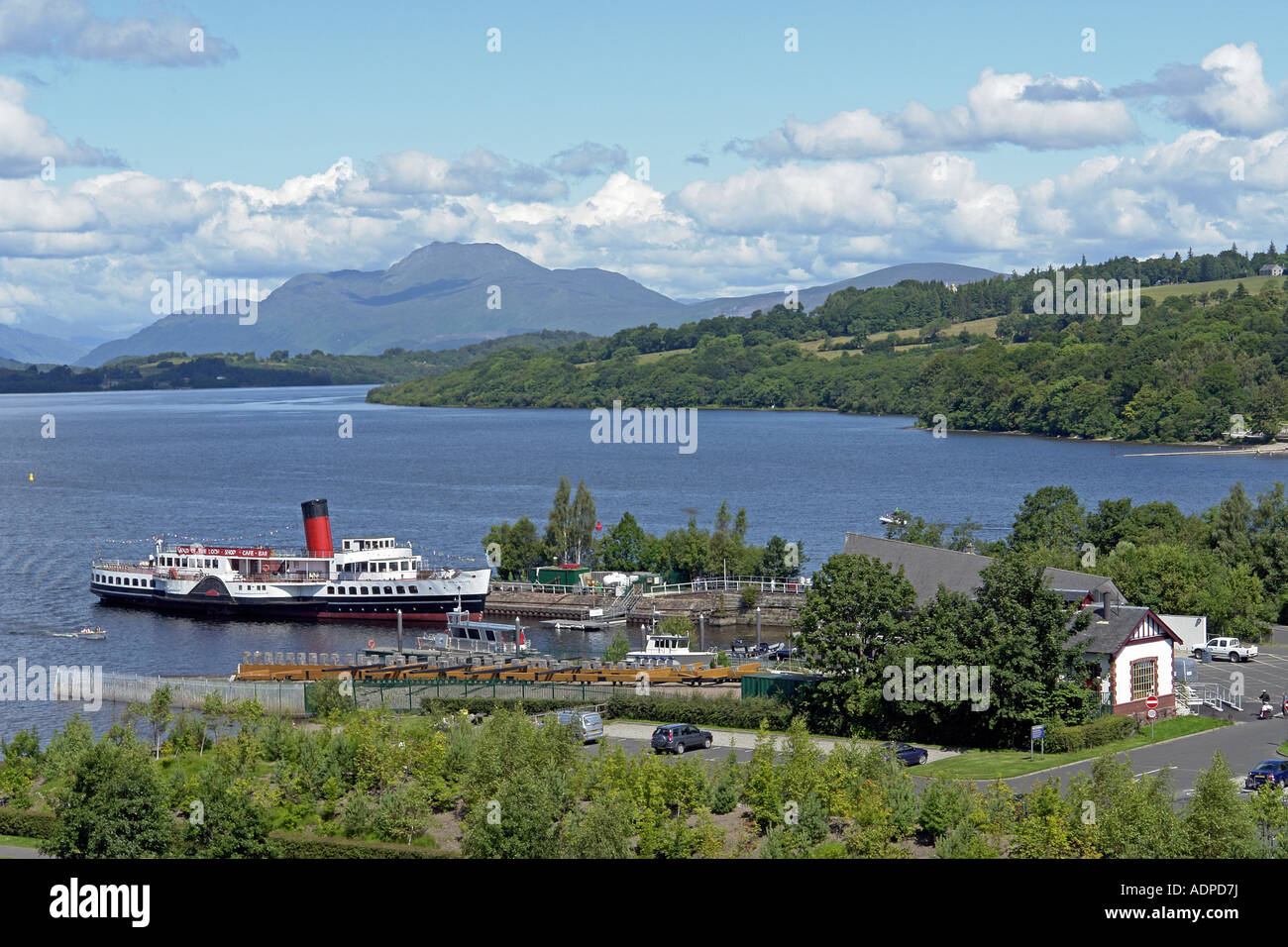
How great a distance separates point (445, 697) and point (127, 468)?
131 m

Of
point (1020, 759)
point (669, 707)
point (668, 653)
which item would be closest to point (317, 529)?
point (668, 653)

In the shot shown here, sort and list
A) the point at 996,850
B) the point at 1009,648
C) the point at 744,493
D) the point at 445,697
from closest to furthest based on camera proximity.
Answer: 1. the point at 996,850
2. the point at 1009,648
3. the point at 445,697
4. the point at 744,493

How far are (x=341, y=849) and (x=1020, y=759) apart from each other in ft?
56.3

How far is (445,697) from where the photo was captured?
47438 mm

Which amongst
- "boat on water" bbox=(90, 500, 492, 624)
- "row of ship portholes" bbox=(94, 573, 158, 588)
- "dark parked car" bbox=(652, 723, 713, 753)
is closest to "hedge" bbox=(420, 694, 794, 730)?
"dark parked car" bbox=(652, 723, 713, 753)

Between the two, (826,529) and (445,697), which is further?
(826,529)

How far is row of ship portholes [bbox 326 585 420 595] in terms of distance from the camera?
81.7 m

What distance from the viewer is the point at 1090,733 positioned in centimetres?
3759

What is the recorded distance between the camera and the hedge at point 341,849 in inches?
1140

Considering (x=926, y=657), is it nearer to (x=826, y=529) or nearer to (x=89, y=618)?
(x=89, y=618)

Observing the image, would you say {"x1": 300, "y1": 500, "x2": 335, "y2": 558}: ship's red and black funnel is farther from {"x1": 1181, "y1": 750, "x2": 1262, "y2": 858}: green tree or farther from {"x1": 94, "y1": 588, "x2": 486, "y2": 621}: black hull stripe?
{"x1": 1181, "y1": 750, "x2": 1262, "y2": 858}: green tree

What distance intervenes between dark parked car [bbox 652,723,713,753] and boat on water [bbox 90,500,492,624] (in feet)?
135

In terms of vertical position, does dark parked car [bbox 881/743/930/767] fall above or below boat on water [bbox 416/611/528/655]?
above
